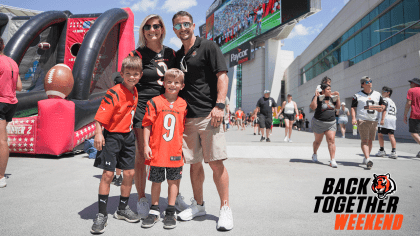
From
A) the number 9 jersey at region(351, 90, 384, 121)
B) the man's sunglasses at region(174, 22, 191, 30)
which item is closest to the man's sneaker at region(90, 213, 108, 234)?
the man's sunglasses at region(174, 22, 191, 30)

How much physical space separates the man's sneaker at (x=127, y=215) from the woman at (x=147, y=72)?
0.56 feet

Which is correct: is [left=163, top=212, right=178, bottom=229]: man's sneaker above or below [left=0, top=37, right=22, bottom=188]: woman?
below

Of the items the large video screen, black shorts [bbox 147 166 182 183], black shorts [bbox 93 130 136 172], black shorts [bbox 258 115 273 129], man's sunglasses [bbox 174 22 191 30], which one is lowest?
black shorts [bbox 147 166 182 183]

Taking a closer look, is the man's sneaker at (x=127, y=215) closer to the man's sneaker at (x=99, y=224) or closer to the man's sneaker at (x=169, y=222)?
the man's sneaker at (x=99, y=224)

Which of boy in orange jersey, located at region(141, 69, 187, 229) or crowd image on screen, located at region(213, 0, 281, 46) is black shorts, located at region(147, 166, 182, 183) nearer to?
boy in orange jersey, located at region(141, 69, 187, 229)

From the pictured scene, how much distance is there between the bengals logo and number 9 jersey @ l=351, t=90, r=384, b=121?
1.82m

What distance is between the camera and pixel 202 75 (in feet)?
8.45

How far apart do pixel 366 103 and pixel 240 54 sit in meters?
40.1

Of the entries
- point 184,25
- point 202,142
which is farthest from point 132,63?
point 202,142

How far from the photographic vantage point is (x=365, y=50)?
17141mm

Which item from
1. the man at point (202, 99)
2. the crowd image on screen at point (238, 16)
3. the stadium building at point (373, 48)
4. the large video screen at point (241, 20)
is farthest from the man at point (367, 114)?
the crowd image on screen at point (238, 16)

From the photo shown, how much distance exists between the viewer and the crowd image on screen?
34.1m

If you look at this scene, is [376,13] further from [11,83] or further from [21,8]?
[21,8]

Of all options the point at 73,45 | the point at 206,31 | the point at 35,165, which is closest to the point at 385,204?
the point at 35,165
